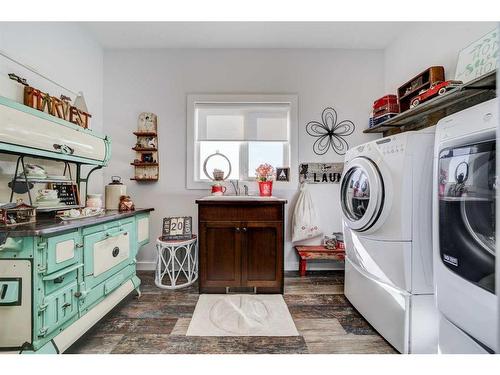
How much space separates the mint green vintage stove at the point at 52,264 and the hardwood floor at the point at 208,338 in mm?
153

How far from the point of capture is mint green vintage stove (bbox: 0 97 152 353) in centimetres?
102

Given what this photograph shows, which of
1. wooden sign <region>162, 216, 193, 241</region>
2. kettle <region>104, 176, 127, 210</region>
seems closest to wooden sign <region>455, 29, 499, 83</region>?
wooden sign <region>162, 216, 193, 241</region>

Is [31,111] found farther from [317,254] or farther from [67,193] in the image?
[317,254]

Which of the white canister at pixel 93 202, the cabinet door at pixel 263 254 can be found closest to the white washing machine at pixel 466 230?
the cabinet door at pixel 263 254

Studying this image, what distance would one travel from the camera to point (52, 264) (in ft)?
3.58

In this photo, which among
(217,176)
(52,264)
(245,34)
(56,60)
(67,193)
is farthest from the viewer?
(217,176)

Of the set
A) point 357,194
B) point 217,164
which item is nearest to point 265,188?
point 217,164

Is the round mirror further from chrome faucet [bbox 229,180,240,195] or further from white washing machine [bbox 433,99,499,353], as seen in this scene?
white washing machine [bbox 433,99,499,353]

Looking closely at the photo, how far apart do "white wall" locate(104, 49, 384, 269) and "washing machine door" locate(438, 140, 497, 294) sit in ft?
5.38

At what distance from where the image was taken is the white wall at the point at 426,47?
5.43 feet

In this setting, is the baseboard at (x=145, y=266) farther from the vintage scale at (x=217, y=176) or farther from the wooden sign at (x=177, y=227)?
the vintage scale at (x=217, y=176)

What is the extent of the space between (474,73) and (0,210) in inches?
121

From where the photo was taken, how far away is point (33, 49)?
5.66 feet

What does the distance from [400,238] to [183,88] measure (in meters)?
2.55
